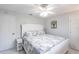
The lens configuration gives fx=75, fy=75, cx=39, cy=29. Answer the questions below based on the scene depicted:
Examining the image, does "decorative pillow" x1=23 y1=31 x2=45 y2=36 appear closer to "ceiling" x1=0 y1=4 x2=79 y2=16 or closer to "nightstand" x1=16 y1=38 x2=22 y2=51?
"nightstand" x1=16 y1=38 x2=22 y2=51

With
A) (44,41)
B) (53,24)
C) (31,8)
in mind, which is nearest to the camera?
(31,8)

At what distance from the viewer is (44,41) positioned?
145cm

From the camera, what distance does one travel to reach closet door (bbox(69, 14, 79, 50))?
143 centimetres

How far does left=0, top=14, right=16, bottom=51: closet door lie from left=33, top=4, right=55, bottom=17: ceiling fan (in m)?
0.49

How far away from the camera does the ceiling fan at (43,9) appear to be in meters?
1.27

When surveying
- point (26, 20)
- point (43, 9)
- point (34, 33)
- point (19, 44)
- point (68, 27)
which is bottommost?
point (19, 44)

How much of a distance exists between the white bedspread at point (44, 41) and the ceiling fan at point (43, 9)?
0.46 meters

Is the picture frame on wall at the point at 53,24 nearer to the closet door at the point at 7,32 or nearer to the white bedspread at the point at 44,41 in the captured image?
the white bedspread at the point at 44,41

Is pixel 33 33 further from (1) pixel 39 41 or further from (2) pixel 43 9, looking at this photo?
(2) pixel 43 9

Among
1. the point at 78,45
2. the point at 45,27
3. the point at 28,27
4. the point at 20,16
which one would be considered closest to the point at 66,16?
the point at 45,27

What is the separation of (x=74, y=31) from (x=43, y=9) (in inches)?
29.3

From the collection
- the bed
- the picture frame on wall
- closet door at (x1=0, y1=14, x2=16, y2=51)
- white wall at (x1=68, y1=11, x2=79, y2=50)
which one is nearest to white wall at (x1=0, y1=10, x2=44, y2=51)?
closet door at (x1=0, y1=14, x2=16, y2=51)

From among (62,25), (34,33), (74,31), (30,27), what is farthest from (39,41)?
(74,31)
